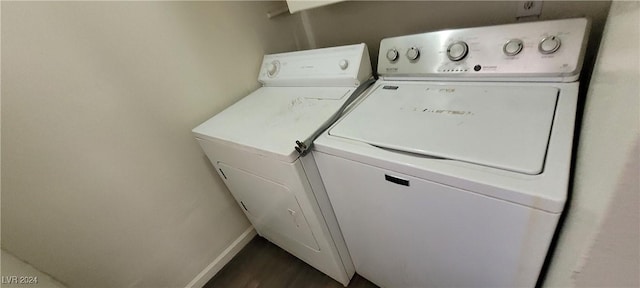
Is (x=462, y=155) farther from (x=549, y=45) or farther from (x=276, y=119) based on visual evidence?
(x=276, y=119)

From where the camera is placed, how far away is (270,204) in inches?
49.8

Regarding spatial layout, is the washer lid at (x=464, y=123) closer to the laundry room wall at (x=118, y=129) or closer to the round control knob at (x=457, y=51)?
the round control knob at (x=457, y=51)

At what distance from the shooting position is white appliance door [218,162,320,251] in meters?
1.13

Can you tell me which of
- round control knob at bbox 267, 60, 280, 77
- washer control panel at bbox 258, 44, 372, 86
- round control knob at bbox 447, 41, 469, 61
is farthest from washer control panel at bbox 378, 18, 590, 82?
round control knob at bbox 267, 60, 280, 77

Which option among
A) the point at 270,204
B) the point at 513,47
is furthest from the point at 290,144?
the point at 513,47

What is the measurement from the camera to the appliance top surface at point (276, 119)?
38.8 inches

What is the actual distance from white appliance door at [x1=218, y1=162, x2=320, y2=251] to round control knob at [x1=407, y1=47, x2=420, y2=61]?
741 mm

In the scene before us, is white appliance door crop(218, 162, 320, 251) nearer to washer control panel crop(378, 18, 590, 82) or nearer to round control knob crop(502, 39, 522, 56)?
washer control panel crop(378, 18, 590, 82)

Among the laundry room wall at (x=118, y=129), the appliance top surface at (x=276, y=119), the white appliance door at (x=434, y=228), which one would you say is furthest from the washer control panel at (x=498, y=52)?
the laundry room wall at (x=118, y=129)

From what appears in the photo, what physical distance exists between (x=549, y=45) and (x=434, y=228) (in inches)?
26.9

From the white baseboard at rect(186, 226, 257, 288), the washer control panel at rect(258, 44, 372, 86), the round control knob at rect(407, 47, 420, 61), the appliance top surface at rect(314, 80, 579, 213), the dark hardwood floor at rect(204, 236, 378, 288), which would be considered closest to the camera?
the appliance top surface at rect(314, 80, 579, 213)

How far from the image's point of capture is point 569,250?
0.52 meters

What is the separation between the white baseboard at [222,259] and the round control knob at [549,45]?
1771 mm

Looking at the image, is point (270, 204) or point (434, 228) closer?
point (434, 228)
